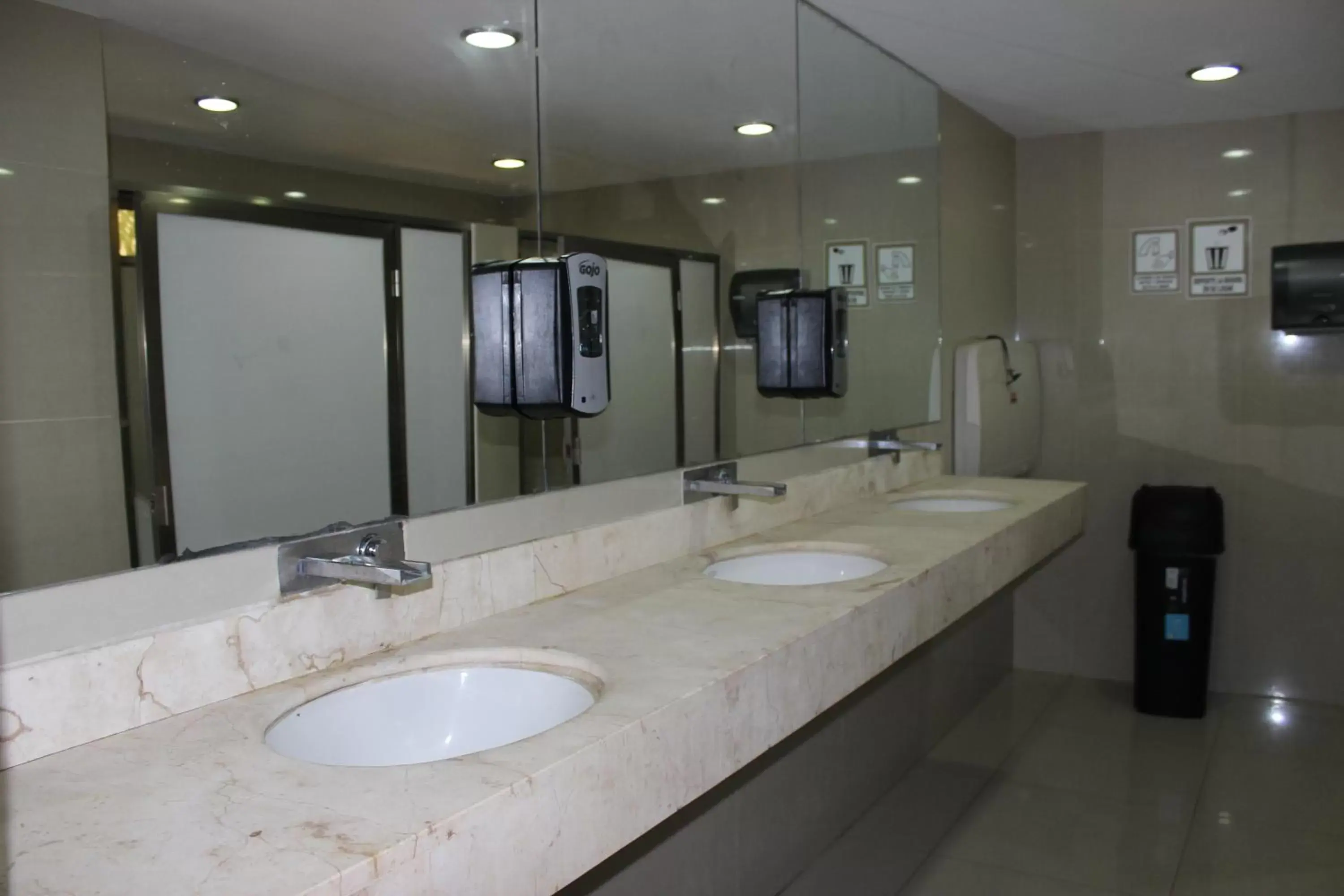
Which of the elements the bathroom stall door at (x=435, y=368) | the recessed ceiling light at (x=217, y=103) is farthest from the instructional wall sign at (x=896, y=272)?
the recessed ceiling light at (x=217, y=103)

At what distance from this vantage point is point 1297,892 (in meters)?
2.71

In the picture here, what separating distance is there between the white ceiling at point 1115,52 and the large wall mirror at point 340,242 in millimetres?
567

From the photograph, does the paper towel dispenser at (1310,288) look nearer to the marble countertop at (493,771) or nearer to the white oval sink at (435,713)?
the marble countertop at (493,771)

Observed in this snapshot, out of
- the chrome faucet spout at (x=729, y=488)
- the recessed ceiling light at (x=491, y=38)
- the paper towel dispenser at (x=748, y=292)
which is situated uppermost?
the recessed ceiling light at (x=491, y=38)

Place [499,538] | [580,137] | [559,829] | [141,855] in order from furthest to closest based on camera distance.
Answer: [580,137] → [499,538] → [559,829] → [141,855]

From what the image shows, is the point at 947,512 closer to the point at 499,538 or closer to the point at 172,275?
the point at 499,538

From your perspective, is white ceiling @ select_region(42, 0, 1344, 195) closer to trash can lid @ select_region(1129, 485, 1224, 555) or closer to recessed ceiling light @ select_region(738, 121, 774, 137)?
recessed ceiling light @ select_region(738, 121, 774, 137)

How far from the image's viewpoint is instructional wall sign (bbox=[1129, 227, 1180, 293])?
4344 millimetres

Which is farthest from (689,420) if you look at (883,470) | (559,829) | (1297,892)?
(1297,892)

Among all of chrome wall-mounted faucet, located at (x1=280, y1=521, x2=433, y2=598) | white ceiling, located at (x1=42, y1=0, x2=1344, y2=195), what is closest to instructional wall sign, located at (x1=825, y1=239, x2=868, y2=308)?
white ceiling, located at (x1=42, y1=0, x2=1344, y2=195)

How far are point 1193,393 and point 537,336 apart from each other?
3.46 metres

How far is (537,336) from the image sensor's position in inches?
73.9

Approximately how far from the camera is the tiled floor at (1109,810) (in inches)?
110

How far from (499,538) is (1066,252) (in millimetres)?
3528
